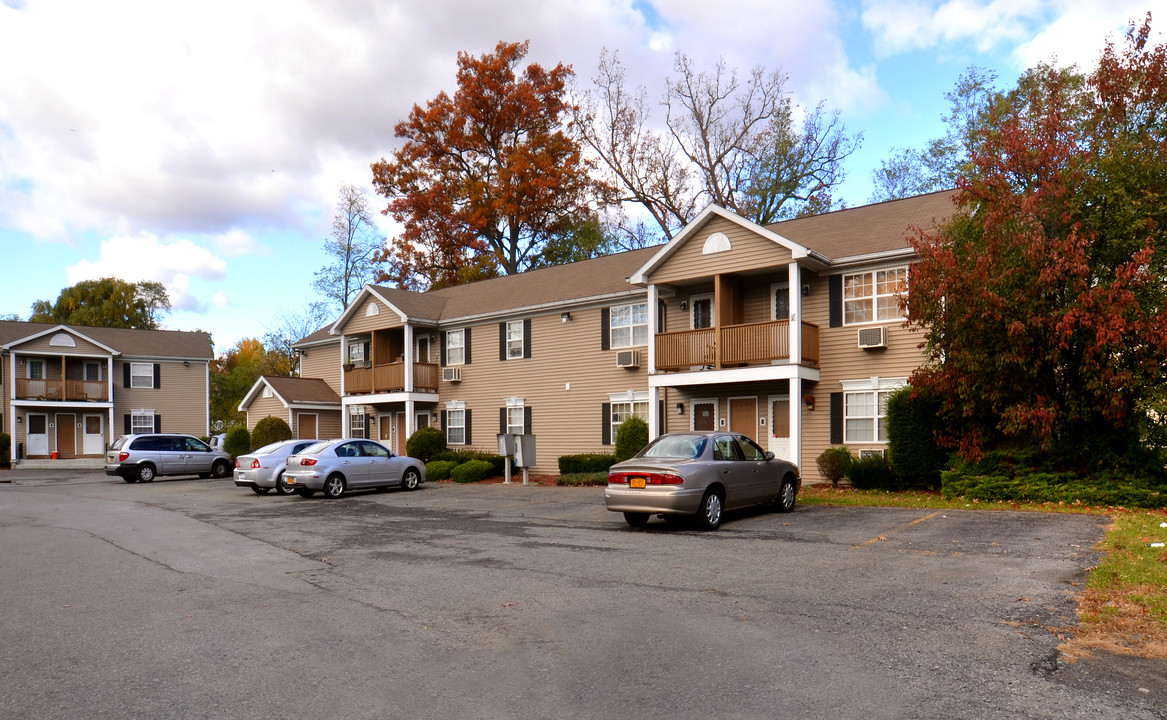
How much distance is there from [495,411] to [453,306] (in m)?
5.31

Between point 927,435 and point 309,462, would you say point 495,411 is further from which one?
point 927,435

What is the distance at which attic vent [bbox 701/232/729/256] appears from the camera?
2145cm

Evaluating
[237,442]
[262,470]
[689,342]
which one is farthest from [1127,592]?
[237,442]

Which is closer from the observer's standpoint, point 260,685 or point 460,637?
point 260,685

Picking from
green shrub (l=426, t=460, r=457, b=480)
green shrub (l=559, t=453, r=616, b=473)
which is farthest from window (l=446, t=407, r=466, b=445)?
green shrub (l=559, t=453, r=616, b=473)

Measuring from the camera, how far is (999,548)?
34.1 feet

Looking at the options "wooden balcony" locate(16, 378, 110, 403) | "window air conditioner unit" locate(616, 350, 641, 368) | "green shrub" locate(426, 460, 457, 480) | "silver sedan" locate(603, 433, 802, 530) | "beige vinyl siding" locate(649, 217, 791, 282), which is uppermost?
"beige vinyl siding" locate(649, 217, 791, 282)

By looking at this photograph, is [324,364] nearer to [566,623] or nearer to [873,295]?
[873,295]

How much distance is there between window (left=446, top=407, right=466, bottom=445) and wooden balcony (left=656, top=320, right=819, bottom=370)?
10061 millimetres

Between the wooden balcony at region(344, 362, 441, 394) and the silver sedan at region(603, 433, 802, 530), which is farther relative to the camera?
the wooden balcony at region(344, 362, 441, 394)

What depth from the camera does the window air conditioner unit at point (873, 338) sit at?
1958 cm

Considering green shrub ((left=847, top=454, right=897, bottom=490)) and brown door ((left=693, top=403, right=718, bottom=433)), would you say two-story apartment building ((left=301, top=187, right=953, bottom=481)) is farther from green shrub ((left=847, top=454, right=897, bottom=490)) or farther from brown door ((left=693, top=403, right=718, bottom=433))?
green shrub ((left=847, top=454, right=897, bottom=490))

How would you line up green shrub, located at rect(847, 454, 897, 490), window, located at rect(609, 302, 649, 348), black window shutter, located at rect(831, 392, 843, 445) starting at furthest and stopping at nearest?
window, located at rect(609, 302, 649, 348)
black window shutter, located at rect(831, 392, 843, 445)
green shrub, located at rect(847, 454, 897, 490)

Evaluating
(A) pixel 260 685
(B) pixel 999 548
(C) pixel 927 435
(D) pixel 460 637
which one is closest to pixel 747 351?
(C) pixel 927 435
